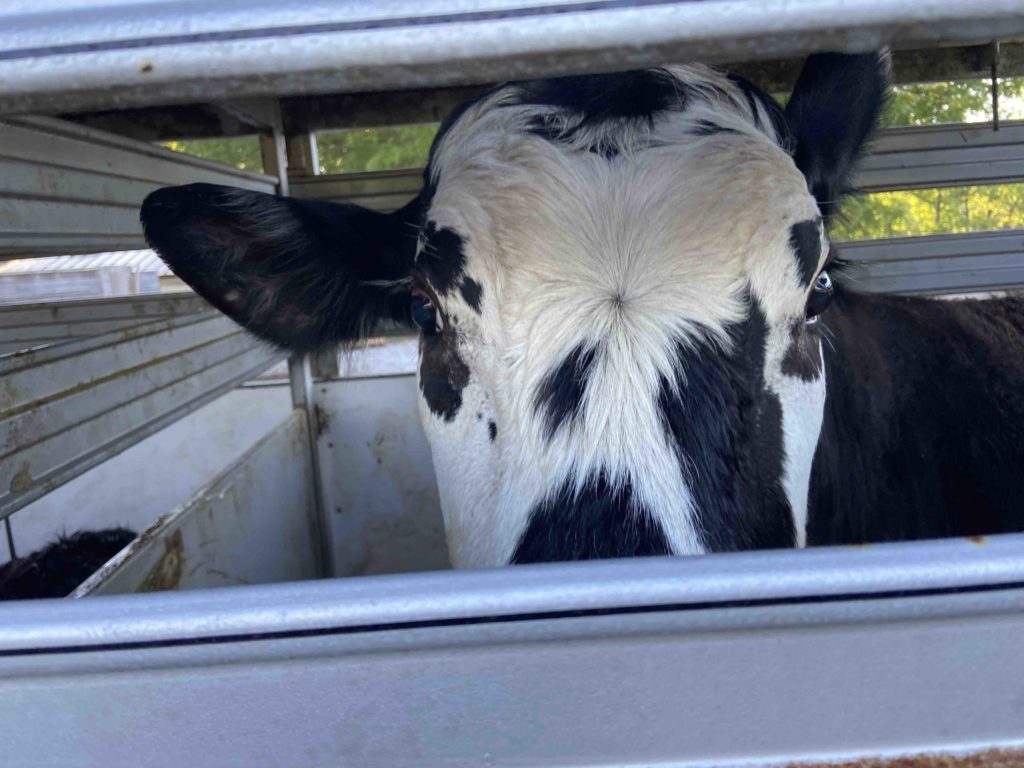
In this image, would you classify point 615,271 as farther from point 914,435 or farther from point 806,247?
point 914,435

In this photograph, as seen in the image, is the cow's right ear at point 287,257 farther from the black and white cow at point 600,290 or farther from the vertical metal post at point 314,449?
the vertical metal post at point 314,449

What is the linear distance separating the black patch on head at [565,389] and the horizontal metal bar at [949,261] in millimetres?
3096

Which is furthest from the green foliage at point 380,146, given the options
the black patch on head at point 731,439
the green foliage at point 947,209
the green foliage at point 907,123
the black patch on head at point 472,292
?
the black patch on head at point 731,439

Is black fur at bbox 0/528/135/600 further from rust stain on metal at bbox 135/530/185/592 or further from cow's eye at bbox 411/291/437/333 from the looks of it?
cow's eye at bbox 411/291/437/333

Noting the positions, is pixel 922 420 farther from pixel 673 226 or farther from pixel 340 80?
pixel 340 80

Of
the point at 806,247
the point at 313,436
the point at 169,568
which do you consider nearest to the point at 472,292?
the point at 806,247

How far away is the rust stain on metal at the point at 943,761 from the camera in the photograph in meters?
0.86

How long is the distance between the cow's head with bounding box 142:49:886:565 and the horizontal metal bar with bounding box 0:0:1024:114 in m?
0.79

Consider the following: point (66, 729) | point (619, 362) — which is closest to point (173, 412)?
point (619, 362)

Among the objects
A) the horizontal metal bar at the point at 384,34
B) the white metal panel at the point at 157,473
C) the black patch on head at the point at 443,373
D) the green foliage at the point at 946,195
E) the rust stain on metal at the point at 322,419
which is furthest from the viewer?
the white metal panel at the point at 157,473

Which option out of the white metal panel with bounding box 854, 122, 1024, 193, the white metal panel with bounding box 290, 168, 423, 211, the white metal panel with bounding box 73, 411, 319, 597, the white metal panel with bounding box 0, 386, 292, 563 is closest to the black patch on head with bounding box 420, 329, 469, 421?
the white metal panel with bounding box 73, 411, 319, 597

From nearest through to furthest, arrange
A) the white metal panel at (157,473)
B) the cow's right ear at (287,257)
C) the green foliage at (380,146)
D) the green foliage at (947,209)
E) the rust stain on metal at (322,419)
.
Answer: the cow's right ear at (287,257), the rust stain on metal at (322,419), the white metal panel at (157,473), the green foliage at (947,209), the green foliage at (380,146)

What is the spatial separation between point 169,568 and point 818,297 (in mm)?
1950

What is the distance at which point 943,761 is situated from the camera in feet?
2.83
